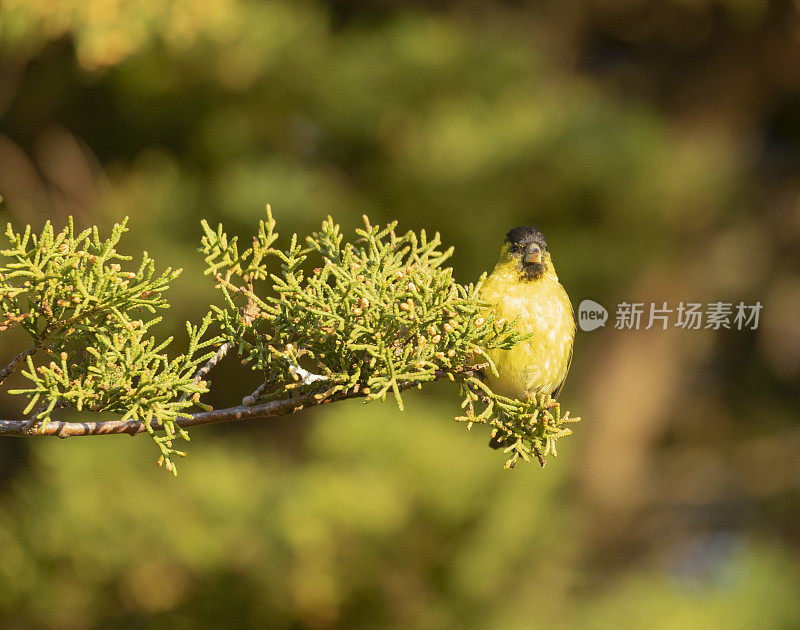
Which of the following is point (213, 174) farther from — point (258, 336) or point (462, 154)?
point (258, 336)

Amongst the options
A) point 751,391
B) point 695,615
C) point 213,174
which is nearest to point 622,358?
point 751,391

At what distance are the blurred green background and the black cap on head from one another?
15.5 feet

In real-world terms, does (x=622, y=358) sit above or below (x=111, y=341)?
above

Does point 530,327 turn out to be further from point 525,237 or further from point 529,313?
point 525,237

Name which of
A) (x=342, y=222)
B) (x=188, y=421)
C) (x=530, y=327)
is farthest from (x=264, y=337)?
(x=342, y=222)

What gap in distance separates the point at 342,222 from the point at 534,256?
21.4 ft

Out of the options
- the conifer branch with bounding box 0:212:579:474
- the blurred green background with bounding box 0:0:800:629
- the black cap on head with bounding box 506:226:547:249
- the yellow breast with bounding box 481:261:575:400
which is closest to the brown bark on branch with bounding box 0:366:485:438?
the conifer branch with bounding box 0:212:579:474

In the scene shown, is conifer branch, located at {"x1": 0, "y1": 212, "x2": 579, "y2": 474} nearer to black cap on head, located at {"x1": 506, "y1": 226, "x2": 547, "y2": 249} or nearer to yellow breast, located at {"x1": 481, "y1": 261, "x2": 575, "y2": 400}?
yellow breast, located at {"x1": 481, "y1": 261, "x2": 575, "y2": 400}

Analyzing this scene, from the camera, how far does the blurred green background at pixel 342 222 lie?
7965 mm

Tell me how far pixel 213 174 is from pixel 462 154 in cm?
254

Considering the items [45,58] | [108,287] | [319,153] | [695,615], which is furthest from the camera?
[319,153]

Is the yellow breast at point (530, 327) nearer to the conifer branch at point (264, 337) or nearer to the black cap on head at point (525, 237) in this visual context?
the black cap on head at point (525, 237)

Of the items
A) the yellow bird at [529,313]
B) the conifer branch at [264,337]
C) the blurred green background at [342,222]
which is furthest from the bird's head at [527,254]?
the blurred green background at [342,222]

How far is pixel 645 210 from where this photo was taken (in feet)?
32.8
